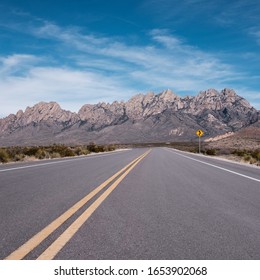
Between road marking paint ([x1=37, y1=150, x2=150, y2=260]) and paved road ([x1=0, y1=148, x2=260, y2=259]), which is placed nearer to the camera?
road marking paint ([x1=37, y1=150, x2=150, y2=260])

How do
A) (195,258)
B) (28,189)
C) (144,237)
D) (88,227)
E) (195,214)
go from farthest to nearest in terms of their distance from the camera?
(28,189)
(195,214)
(88,227)
(144,237)
(195,258)

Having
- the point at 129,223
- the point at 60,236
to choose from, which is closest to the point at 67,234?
the point at 60,236

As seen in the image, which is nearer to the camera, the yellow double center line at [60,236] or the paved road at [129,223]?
the yellow double center line at [60,236]

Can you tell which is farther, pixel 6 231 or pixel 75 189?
pixel 75 189

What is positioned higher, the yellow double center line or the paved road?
the yellow double center line

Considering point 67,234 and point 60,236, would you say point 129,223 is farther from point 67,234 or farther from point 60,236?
point 60,236

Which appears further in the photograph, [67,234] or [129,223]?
[129,223]

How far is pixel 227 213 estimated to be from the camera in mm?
7055

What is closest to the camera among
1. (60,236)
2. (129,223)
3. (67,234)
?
(60,236)

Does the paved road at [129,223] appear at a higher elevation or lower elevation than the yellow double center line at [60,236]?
lower

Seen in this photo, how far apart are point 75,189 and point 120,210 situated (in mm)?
3150

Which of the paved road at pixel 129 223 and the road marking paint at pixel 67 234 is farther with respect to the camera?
the paved road at pixel 129 223
